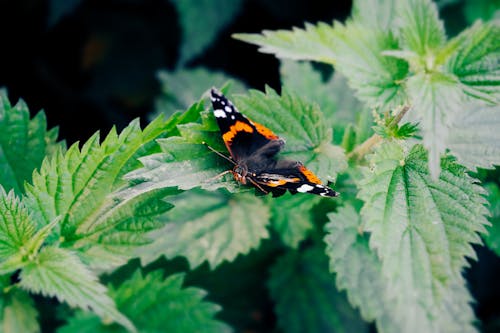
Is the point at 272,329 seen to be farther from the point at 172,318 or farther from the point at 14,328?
the point at 14,328

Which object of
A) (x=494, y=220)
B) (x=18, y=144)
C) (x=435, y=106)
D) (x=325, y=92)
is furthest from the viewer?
(x=325, y=92)

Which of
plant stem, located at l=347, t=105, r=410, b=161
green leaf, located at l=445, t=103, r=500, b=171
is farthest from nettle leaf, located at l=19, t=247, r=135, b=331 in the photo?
green leaf, located at l=445, t=103, r=500, b=171

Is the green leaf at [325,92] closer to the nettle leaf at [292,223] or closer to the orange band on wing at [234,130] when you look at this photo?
the nettle leaf at [292,223]

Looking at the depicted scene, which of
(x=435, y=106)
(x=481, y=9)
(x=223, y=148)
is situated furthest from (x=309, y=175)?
(x=481, y=9)

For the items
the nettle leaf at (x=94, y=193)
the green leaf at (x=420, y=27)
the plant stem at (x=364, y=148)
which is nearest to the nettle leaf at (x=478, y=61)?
the green leaf at (x=420, y=27)

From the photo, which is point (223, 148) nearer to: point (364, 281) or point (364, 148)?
point (364, 148)

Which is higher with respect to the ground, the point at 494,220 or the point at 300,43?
the point at 300,43

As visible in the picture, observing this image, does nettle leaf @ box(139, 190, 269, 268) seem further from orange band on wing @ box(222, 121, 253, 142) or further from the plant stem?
orange band on wing @ box(222, 121, 253, 142)
